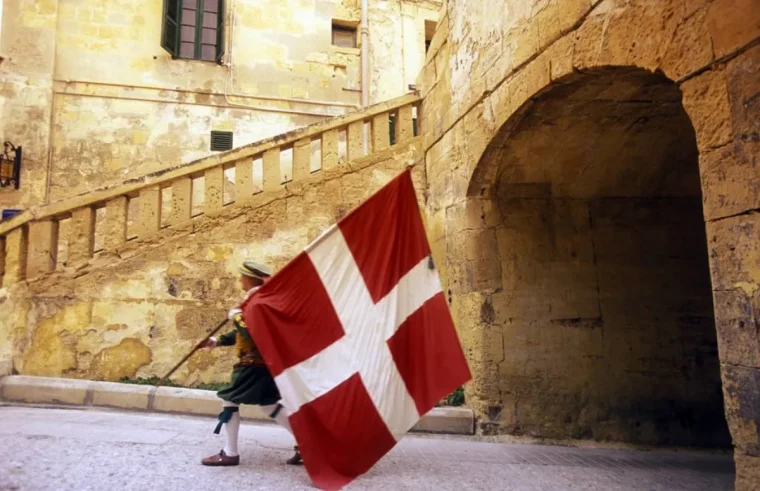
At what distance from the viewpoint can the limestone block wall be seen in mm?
2484

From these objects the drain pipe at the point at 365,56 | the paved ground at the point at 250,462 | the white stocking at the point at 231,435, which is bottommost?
the paved ground at the point at 250,462

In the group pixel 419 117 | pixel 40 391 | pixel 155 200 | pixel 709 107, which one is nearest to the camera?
pixel 709 107

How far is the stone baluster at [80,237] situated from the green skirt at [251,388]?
2.86 m

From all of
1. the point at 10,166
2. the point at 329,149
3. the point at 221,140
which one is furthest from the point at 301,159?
the point at 10,166

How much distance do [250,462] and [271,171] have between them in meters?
3.42

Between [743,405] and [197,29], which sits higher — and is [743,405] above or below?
below

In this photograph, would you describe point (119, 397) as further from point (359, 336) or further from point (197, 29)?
point (197, 29)

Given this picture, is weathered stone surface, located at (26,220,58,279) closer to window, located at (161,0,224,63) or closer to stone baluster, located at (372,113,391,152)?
stone baluster, located at (372,113,391,152)

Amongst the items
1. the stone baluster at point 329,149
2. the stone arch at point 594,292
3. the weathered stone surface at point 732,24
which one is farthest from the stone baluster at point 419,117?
the weathered stone surface at point 732,24

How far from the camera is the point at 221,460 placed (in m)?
3.46

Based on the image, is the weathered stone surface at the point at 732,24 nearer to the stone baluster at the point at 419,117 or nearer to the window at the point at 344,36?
the stone baluster at the point at 419,117

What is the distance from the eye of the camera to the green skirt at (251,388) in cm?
349

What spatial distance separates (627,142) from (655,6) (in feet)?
6.78

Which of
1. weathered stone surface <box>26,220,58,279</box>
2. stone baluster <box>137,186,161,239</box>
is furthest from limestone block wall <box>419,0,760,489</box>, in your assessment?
weathered stone surface <box>26,220,58,279</box>
